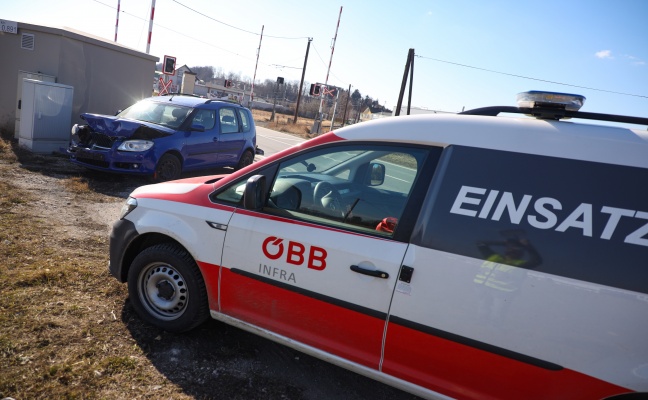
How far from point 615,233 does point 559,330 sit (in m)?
0.53

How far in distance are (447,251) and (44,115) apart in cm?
961

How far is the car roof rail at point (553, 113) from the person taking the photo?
246 cm

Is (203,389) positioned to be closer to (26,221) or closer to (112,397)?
(112,397)

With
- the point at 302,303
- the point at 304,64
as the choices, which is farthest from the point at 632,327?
the point at 304,64

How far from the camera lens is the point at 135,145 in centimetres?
741

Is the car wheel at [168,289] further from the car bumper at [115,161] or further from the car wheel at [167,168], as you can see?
the car wheel at [167,168]

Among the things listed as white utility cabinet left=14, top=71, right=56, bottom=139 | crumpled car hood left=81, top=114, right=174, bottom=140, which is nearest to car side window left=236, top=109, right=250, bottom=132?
crumpled car hood left=81, top=114, right=174, bottom=140

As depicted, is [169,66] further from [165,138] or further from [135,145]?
[135,145]

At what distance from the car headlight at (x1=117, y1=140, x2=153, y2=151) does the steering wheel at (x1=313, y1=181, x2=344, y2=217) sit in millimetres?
5454

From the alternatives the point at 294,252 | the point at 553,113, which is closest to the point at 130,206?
the point at 294,252

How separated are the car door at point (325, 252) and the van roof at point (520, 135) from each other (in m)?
0.11

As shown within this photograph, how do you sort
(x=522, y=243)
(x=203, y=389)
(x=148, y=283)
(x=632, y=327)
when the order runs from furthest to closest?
(x=148, y=283)
(x=203, y=389)
(x=522, y=243)
(x=632, y=327)

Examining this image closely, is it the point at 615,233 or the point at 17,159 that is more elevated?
the point at 615,233

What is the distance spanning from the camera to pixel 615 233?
2.05m
